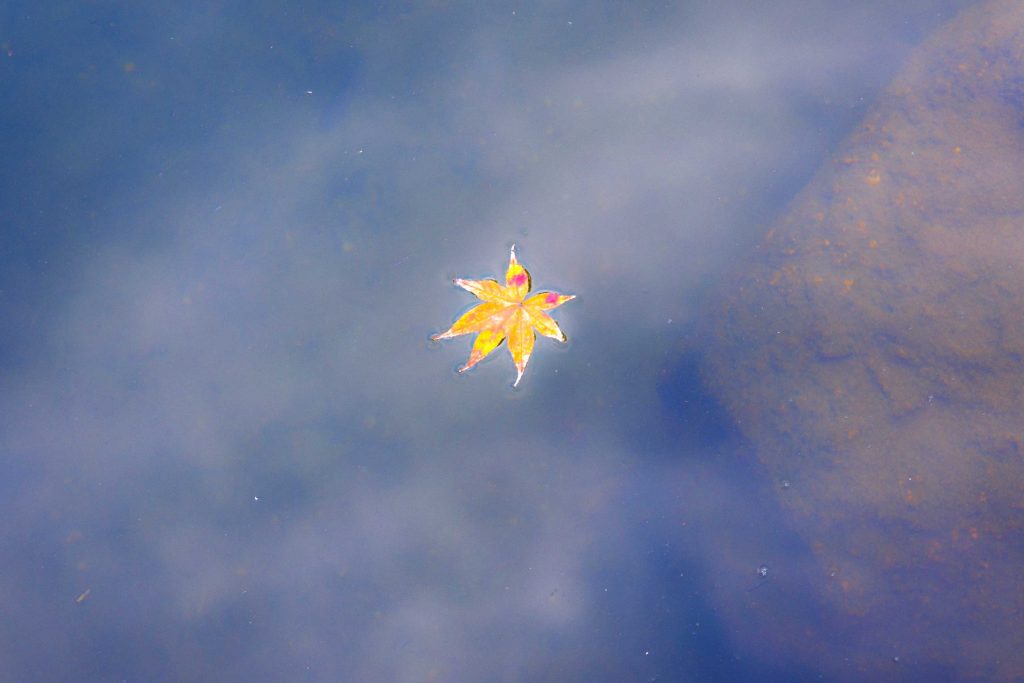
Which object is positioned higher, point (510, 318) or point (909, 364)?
point (510, 318)

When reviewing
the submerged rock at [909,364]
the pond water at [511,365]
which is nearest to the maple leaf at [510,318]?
the pond water at [511,365]

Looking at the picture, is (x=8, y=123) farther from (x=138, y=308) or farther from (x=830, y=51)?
(x=830, y=51)

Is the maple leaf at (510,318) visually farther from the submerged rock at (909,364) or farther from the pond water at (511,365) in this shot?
the submerged rock at (909,364)

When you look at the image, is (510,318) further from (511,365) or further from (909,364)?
(909,364)

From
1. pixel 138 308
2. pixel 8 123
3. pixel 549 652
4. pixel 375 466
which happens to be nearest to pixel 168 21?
pixel 8 123

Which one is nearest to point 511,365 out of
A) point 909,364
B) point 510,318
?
point 510,318
